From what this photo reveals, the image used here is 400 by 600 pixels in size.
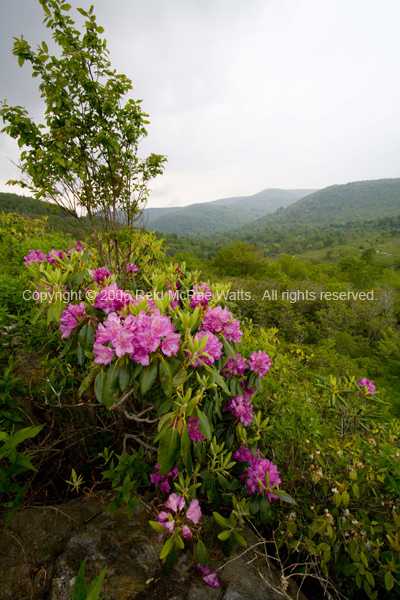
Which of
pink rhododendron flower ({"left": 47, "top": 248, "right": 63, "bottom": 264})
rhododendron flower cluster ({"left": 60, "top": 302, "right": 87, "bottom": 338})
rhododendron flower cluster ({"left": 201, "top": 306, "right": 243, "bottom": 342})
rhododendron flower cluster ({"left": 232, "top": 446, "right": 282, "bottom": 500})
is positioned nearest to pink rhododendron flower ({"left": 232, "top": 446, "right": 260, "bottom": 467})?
rhododendron flower cluster ({"left": 232, "top": 446, "right": 282, "bottom": 500})

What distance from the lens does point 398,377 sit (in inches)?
432

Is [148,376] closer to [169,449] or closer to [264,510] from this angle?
[169,449]

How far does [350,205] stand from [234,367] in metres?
152

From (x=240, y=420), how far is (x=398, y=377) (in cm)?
1298

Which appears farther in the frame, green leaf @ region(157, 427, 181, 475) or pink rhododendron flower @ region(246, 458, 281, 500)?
pink rhododendron flower @ region(246, 458, 281, 500)

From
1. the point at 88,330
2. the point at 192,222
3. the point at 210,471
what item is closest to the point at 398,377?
the point at 210,471

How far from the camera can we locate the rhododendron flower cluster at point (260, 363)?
175 centimetres

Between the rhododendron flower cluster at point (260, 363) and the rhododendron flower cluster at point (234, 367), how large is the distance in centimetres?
7

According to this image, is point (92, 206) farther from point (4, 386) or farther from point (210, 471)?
point (210, 471)

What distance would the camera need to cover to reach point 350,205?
124 metres

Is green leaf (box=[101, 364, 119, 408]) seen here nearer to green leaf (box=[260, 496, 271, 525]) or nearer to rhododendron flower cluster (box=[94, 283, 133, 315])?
rhododendron flower cluster (box=[94, 283, 133, 315])

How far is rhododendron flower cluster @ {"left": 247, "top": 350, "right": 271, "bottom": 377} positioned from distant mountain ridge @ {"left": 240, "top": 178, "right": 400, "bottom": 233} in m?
126

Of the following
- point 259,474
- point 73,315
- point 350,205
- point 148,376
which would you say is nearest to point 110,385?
point 148,376

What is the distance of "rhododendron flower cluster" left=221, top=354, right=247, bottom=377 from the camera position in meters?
1.65
